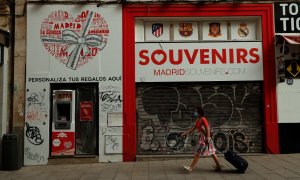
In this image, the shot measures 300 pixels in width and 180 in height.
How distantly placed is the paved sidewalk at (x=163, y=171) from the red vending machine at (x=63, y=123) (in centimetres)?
57

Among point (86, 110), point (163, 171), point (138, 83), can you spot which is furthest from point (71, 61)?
point (163, 171)

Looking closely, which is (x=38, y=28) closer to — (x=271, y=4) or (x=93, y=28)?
(x=93, y=28)

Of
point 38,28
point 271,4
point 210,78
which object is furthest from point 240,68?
point 38,28

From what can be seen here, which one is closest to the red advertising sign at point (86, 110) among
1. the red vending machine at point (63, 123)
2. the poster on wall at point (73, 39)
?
the red vending machine at point (63, 123)

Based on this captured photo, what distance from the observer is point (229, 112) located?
42.7 ft

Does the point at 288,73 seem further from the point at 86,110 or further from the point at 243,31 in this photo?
the point at 86,110

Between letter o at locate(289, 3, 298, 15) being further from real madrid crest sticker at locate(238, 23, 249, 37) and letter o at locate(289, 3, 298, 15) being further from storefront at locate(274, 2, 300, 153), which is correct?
real madrid crest sticker at locate(238, 23, 249, 37)

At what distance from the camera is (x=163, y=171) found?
10.6 metres

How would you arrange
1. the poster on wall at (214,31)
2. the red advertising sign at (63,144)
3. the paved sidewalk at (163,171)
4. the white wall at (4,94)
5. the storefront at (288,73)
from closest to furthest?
1. the paved sidewalk at (163,171)
2. the white wall at (4,94)
3. the red advertising sign at (63,144)
4. the storefront at (288,73)
5. the poster on wall at (214,31)

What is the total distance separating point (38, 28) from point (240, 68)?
6.66m

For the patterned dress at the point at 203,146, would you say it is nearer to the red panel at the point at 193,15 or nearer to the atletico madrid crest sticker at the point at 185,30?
the red panel at the point at 193,15

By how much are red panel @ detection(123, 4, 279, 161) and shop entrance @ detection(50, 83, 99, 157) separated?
3.39 ft

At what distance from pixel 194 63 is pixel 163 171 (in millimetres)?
3975

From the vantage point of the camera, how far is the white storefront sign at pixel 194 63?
12930 millimetres
